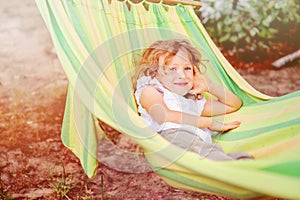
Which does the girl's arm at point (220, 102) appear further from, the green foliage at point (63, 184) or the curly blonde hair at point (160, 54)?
the green foliage at point (63, 184)

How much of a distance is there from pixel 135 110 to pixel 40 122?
913 mm

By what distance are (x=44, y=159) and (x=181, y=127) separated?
2.66 feet

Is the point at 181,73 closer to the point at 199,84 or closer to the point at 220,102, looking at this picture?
the point at 199,84

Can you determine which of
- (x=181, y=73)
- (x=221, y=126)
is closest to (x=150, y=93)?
(x=181, y=73)

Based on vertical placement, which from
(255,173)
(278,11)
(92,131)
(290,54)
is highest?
(255,173)

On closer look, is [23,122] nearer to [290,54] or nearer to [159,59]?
[159,59]

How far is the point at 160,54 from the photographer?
2.08m

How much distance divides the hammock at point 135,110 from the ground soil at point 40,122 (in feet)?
0.79

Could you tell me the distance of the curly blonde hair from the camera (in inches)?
80.5

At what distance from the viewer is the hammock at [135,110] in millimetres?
1557

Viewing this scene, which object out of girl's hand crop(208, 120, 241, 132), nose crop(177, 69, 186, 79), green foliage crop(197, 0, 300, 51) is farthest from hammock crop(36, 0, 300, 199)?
→ green foliage crop(197, 0, 300, 51)

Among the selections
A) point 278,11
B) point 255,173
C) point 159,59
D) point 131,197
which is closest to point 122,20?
point 159,59

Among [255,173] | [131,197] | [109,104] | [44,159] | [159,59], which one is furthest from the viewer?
[44,159]

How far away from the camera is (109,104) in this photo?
176cm
